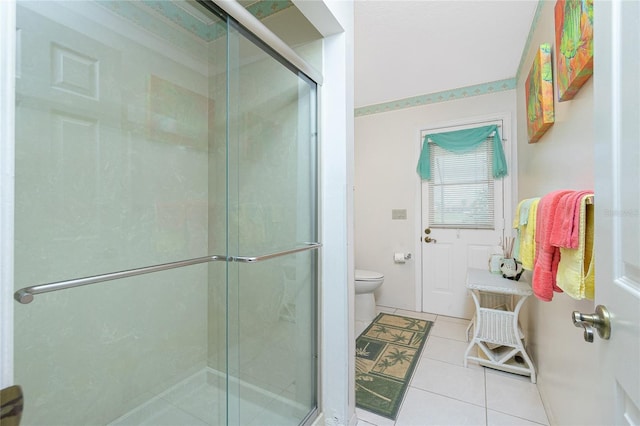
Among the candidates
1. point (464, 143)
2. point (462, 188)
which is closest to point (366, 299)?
point (462, 188)

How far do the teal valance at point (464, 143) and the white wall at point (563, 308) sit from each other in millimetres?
694

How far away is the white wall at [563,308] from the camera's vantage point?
3.48 feet

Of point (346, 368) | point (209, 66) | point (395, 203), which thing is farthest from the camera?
point (395, 203)

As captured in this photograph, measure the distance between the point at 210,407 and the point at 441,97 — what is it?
3254mm

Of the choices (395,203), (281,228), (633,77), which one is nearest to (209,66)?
(281,228)

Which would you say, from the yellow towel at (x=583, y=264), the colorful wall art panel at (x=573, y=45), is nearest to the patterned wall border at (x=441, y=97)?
the colorful wall art panel at (x=573, y=45)

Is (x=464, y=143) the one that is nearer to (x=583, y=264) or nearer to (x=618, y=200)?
(x=583, y=264)

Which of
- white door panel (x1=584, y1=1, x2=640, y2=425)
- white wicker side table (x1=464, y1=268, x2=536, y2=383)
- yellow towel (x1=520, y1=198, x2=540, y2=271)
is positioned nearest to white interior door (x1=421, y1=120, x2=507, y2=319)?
white wicker side table (x1=464, y1=268, x2=536, y2=383)

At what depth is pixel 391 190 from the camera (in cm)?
324

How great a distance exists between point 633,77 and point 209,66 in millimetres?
1816

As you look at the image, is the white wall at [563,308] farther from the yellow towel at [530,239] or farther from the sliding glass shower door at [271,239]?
the sliding glass shower door at [271,239]

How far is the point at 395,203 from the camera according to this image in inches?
127

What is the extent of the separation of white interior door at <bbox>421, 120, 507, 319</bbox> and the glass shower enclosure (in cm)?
195

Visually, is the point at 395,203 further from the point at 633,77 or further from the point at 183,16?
the point at 633,77
